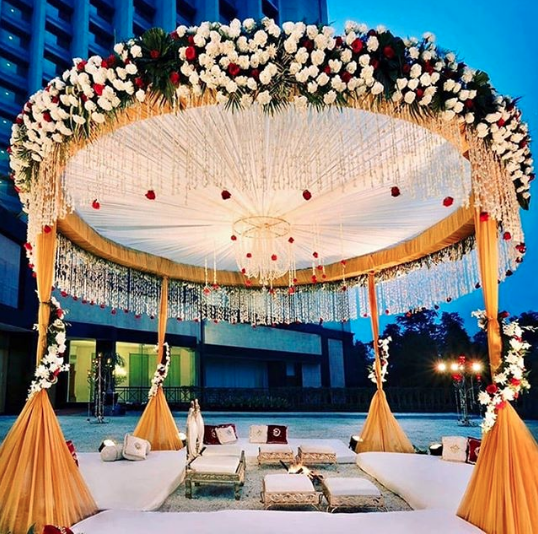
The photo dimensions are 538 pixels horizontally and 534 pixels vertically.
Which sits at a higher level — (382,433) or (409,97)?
(409,97)

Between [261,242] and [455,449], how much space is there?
353 centimetres

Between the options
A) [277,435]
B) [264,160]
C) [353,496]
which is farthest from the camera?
[277,435]

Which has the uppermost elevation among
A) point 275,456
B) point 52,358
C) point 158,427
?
point 52,358

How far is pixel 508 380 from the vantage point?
3781 mm

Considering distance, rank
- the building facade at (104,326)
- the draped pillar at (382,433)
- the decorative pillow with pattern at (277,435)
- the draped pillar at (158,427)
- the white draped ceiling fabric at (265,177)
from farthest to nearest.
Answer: the building facade at (104,326)
the decorative pillow with pattern at (277,435)
the draped pillar at (158,427)
the draped pillar at (382,433)
the white draped ceiling fabric at (265,177)

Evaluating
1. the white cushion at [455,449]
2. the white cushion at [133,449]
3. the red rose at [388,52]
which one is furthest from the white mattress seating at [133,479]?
the red rose at [388,52]

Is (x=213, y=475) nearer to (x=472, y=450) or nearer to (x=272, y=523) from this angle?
(x=272, y=523)


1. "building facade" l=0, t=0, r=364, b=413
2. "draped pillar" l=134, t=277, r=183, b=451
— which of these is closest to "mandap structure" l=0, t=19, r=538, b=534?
"draped pillar" l=134, t=277, r=183, b=451

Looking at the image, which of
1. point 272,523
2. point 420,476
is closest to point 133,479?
point 272,523

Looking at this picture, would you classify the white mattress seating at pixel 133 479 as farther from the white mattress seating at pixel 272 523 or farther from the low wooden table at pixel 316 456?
the low wooden table at pixel 316 456

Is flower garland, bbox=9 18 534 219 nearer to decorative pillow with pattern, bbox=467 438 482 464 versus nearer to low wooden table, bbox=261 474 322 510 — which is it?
low wooden table, bbox=261 474 322 510

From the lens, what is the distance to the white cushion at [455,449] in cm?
612

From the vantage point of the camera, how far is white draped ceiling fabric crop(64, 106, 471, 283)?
3957 millimetres

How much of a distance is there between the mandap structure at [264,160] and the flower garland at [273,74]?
0.01m
